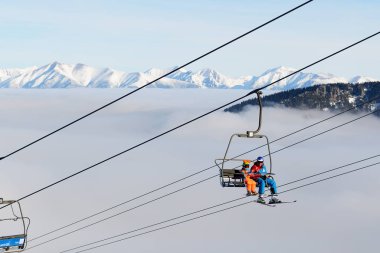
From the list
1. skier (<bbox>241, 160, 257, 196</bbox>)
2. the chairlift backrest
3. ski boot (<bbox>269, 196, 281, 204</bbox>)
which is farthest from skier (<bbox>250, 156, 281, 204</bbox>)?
the chairlift backrest

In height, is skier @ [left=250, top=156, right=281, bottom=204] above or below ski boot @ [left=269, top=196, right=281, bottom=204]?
above

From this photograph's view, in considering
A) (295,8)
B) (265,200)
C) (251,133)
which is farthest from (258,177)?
(295,8)

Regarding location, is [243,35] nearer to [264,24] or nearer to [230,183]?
[264,24]

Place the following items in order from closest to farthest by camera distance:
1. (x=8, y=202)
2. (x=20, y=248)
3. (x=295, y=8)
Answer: (x=295, y=8), (x=8, y=202), (x=20, y=248)

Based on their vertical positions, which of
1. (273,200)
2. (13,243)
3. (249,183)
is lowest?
(273,200)

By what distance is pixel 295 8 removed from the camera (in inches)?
711

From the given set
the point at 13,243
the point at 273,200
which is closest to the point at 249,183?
the point at 273,200

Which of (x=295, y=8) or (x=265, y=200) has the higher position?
(x=295, y=8)

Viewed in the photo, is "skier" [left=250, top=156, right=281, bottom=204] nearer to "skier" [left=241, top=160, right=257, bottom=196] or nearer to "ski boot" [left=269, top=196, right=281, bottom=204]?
"ski boot" [left=269, top=196, right=281, bottom=204]

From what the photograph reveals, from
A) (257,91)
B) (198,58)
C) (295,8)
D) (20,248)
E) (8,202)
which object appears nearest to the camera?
(295,8)

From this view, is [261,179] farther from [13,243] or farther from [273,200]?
[13,243]

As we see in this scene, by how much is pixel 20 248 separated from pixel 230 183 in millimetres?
9612

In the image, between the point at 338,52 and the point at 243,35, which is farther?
the point at 338,52

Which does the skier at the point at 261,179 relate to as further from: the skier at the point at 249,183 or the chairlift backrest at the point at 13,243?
the chairlift backrest at the point at 13,243
